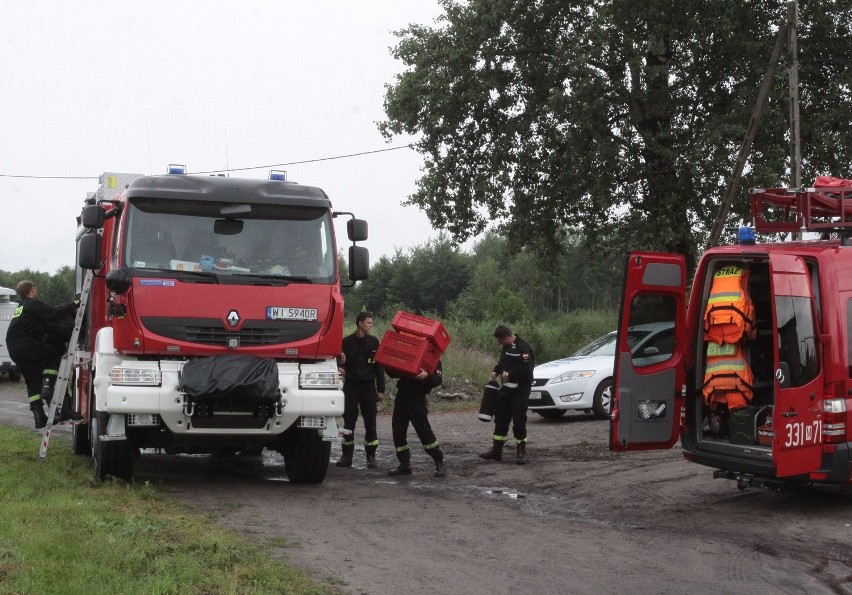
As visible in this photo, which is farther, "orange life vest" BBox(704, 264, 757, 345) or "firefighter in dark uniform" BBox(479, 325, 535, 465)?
"firefighter in dark uniform" BBox(479, 325, 535, 465)

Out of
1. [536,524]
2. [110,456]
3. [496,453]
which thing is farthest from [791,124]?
[110,456]

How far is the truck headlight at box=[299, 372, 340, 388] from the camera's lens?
10.6 meters

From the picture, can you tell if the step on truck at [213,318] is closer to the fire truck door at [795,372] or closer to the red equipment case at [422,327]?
the red equipment case at [422,327]

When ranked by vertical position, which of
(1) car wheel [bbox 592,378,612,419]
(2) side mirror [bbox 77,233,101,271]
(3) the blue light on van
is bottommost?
(1) car wheel [bbox 592,378,612,419]

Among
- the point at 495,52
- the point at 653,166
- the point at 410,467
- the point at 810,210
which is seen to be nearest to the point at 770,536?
the point at 810,210

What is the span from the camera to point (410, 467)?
1284 cm

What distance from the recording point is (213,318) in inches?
412

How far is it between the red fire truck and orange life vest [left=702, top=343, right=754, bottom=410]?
17 mm

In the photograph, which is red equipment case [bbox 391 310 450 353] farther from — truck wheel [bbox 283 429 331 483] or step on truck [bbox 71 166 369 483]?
truck wheel [bbox 283 429 331 483]

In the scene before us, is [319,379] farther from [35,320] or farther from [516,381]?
[35,320]

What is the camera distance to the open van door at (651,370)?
32.4 ft

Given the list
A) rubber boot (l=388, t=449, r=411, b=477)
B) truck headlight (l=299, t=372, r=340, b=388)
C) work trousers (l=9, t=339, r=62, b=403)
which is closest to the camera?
truck headlight (l=299, t=372, r=340, b=388)

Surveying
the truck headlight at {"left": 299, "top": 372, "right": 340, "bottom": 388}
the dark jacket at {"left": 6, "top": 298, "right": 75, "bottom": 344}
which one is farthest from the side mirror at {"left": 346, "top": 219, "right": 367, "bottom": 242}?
the dark jacket at {"left": 6, "top": 298, "right": 75, "bottom": 344}

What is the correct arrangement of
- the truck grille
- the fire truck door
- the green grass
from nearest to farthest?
the green grass → the fire truck door → the truck grille
